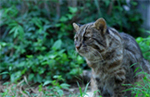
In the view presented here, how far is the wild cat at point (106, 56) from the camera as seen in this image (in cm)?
258

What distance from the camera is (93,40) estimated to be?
2566 millimetres

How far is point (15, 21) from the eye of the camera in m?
4.34

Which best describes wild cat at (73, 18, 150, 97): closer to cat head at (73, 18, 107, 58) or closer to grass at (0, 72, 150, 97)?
cat head at (73, 18, 107, 58)

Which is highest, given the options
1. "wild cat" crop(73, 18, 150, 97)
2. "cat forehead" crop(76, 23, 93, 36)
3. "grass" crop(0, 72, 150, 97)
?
"cat forehead" crop(76, 23, 93, 36)

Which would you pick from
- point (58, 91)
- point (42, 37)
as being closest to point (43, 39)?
point (42, 37)

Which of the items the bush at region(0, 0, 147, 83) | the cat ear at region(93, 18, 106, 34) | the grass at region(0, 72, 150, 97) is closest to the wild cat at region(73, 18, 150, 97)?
the cat ear at region(93, 18, 106, 34)

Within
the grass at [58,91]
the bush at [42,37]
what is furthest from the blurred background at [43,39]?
the grass at [58,91]

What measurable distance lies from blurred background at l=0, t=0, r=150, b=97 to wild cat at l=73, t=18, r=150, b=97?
3.20 ft

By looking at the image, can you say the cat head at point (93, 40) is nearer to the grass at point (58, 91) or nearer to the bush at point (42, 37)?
the grass at point (58, 91)

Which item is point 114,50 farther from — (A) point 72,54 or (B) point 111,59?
(A) point 72,54

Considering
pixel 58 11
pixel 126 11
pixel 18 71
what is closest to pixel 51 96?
pixel 18 71

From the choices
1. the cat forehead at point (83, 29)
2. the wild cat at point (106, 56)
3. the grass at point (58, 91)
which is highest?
the cat forehead at point (83, 29)

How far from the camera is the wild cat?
258cm

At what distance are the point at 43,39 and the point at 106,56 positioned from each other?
2.19 m
